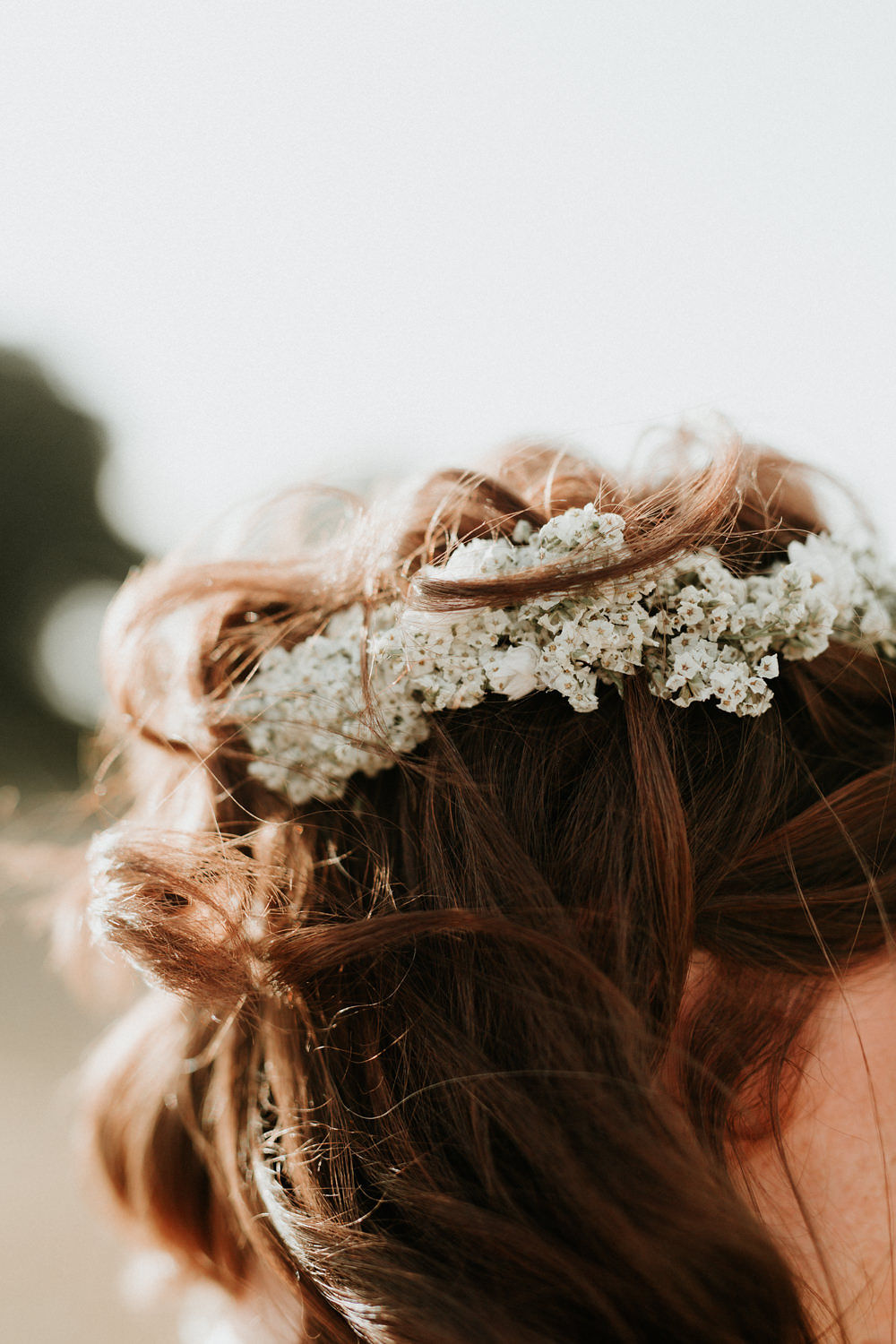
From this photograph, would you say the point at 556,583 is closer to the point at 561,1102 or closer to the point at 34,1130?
the point at 561,1102

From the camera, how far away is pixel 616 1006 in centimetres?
85

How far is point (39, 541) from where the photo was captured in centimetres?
614

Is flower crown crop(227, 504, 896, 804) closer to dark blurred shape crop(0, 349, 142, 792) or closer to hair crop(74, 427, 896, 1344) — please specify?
hair crop(74, 427, 896, 1344)

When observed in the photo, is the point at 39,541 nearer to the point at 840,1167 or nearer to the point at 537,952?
the point at 537,952

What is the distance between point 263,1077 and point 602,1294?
557 millimetres

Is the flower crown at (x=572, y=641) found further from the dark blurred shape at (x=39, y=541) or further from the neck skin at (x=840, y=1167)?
the dark blurred shape at (x=39, y=541)

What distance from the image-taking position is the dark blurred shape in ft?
19.3

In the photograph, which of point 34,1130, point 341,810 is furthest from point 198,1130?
point 34,1130

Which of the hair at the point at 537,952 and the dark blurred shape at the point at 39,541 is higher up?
the dark blurred shape at the point at 39,541

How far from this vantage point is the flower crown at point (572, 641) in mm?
924

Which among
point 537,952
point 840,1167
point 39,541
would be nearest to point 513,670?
point 537,952

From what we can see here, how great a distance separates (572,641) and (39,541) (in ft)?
20.6

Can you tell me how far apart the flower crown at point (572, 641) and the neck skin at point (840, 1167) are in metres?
0.41

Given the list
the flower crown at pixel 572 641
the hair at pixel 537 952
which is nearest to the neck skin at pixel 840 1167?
the hair at pixel 537 952
